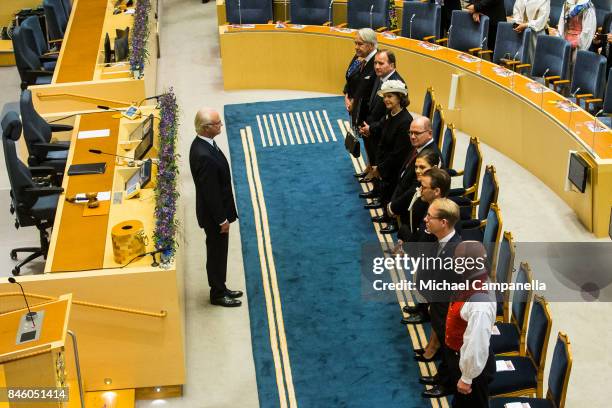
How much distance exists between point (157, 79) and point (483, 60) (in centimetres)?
541

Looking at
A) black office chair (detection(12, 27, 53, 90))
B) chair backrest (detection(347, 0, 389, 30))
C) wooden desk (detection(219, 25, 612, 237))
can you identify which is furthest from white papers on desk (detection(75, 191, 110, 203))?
chair backrest (detection(347, 0, 389, 30))

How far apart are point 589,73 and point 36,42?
7.92 meters

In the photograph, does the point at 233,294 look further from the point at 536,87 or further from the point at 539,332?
the point at 536,87

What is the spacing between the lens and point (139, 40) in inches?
436

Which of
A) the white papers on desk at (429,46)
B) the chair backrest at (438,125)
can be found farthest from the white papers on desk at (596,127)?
the white papers on desk at (429,46)

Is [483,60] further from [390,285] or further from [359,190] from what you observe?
[390,285]

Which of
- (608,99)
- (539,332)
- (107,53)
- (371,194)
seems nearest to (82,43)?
(107,53)

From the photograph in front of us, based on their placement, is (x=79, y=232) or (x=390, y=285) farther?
(x=390, y=285)

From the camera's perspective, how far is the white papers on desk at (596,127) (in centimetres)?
902

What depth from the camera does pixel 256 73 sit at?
509 inches

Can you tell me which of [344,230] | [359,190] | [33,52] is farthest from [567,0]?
[33,52]

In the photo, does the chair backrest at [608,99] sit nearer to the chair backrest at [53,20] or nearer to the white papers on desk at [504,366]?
the white papers on desk at [504,366]

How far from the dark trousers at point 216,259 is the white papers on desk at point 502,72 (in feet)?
14.9

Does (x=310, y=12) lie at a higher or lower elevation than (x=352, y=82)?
higher
